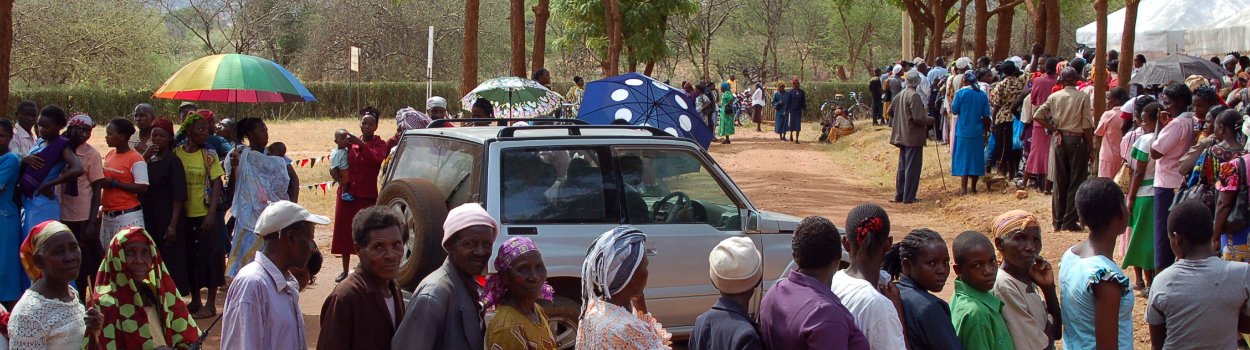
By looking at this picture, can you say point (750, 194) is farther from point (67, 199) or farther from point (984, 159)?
point (67, 199)

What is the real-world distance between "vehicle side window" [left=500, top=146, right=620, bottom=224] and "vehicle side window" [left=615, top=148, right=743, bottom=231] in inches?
5.6

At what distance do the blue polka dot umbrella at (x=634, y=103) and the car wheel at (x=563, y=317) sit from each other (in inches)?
185

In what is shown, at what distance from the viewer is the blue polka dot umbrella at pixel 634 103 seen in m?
10.5

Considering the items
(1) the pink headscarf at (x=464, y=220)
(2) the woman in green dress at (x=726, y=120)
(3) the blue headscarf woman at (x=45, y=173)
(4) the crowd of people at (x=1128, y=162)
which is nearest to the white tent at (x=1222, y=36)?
(4) the crowd of people at (x=1128, y=162)

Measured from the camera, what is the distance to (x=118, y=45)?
115 ft

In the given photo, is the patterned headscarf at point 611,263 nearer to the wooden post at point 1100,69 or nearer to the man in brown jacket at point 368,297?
the man in brown jacket at point 368,297

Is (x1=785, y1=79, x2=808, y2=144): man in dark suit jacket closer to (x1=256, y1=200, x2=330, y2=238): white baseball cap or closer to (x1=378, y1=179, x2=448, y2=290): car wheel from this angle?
(x1=378, y1=179, x2=448, y2=290): car wheel

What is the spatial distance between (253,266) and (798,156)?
19.0 meters

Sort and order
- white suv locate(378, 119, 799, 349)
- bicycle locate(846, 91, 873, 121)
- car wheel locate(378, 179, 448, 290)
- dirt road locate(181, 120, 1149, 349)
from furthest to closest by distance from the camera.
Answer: bicycle locate(846, 91, 873, 121), dirt road locate(181, 120, 1149, 349), white suv locate(378, 119, 799, 349), car wheel locate(378, 179, 448, 290)

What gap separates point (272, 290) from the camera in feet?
11.8

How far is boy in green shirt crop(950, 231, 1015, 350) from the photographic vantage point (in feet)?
12.2

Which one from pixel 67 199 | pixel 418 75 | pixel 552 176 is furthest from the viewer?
pixel 418 75

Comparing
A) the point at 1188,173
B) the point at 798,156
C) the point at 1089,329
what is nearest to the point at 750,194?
the point at 798,156

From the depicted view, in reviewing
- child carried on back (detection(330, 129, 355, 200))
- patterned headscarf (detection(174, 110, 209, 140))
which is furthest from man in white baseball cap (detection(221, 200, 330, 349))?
child carried on back (detection(330, 129, 355, 200))
